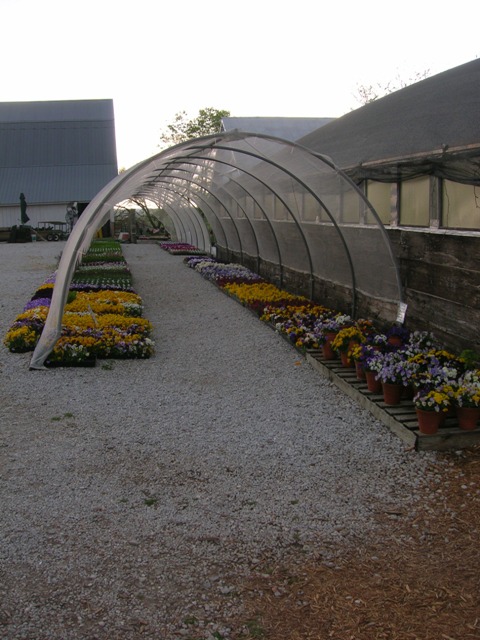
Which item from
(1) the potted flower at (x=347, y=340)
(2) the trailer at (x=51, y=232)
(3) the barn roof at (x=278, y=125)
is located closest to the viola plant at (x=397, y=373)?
(1) the potted flower at (x=347, y=340)

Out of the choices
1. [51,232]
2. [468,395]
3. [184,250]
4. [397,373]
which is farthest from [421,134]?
[51,232]

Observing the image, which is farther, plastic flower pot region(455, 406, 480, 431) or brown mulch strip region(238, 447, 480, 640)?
plastic flower pot region(455, 406, 480, 431)

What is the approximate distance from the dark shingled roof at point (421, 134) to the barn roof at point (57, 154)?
28880 mm

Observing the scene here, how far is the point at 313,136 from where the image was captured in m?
13.6

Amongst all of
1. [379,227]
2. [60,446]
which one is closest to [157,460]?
[60,446]

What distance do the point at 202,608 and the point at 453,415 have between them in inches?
124

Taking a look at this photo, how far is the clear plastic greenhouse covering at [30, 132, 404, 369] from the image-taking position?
793 cm

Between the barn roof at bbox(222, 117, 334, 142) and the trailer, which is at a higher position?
the barn roof at bbox(222, 117, 334, 142)

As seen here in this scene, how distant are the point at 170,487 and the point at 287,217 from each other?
894 cm

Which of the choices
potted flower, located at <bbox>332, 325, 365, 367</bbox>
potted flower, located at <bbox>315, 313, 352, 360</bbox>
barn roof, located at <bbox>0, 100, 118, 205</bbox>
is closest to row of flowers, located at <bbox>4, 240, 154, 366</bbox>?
potted flower, located at <bbox>315, 313, 352, 360</bbox>

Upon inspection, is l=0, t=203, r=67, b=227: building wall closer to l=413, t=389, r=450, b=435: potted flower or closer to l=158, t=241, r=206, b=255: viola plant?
l=158, t=241, r=206, b=255: viola plant

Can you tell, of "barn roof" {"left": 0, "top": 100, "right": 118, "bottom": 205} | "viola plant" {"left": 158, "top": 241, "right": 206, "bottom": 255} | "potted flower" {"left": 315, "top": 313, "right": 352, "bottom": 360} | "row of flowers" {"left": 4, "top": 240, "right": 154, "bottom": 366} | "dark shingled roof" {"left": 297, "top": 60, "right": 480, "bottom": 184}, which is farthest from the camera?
"barn roof" {"left": 0, "top": 100, "right": 118, "bottom": 205}

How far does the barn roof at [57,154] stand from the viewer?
37.2 m

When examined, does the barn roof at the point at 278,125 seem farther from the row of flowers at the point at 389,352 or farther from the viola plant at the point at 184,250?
the row of flowers at the point at 389,352
